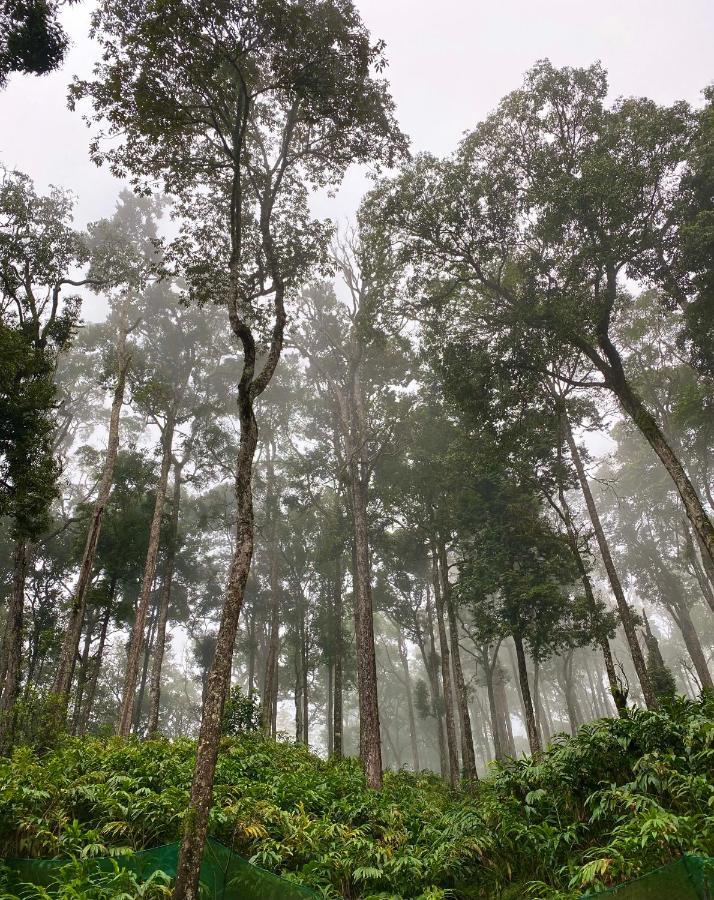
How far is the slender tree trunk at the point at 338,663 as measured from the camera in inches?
726

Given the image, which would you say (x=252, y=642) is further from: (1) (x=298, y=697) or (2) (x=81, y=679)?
(2) (x=81, y=679)

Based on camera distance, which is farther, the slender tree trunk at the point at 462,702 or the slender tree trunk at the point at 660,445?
the slender tree trunk at the point at 462,702

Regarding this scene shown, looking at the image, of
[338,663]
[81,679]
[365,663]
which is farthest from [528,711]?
[81,679]

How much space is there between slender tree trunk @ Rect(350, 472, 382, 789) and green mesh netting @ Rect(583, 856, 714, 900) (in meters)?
8.25

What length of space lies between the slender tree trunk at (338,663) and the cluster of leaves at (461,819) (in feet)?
34.4

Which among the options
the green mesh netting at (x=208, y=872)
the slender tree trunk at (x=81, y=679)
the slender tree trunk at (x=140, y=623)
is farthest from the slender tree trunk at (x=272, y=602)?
the green mesh netting at (x=208, y=872)

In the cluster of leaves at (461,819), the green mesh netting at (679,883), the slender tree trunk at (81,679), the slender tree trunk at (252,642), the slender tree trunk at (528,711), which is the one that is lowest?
the green mesh netting at (679,883)

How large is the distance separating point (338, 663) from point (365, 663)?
8.63 m

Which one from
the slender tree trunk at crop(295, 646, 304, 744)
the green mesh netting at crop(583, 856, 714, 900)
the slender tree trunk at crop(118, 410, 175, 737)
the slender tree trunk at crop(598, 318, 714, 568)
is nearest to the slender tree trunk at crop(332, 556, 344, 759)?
the slender tree trunk at crop(295, 646, 304, 744)

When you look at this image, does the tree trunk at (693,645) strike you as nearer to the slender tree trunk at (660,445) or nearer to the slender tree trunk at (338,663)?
the slender tree trunk at (338,663)

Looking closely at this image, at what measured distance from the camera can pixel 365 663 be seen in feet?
42.4

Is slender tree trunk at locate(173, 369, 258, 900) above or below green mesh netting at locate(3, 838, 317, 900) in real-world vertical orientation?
above

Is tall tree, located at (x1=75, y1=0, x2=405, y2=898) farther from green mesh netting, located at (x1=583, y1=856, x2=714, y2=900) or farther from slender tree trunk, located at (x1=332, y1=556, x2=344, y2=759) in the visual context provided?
slender tree trunk, located at (x1=332, y1=556, x2=344, y2=759)

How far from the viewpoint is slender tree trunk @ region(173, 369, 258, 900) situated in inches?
199
